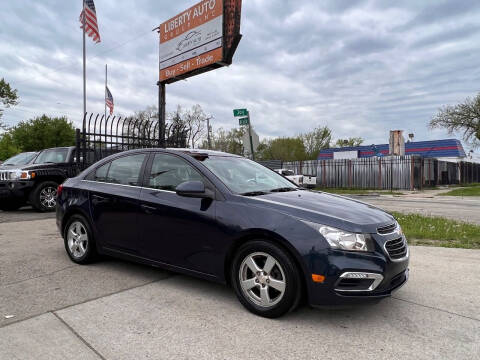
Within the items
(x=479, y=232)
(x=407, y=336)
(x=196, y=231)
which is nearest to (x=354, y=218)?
(x=407, y=336)

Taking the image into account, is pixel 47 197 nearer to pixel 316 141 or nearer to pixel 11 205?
pixel 11 205

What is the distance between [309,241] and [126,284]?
84.6 inches

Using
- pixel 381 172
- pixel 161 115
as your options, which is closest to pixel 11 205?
pixel 161 115

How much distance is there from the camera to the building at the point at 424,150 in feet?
129

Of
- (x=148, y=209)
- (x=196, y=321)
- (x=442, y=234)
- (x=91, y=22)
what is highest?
(x=91, y=22)

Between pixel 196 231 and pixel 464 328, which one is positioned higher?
pixel 196 231

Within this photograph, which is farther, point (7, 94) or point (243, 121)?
point (7, 94)

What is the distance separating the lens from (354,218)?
296 cm

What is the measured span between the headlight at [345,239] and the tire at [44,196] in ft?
28.9

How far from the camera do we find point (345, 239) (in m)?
2.77

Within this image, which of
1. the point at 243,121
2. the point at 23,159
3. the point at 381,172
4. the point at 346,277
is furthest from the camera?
the point at 381,172

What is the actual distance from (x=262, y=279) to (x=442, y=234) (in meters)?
4.92

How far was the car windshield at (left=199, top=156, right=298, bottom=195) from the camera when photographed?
356cm

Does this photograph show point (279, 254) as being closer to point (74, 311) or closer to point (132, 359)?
point (132, 359)
